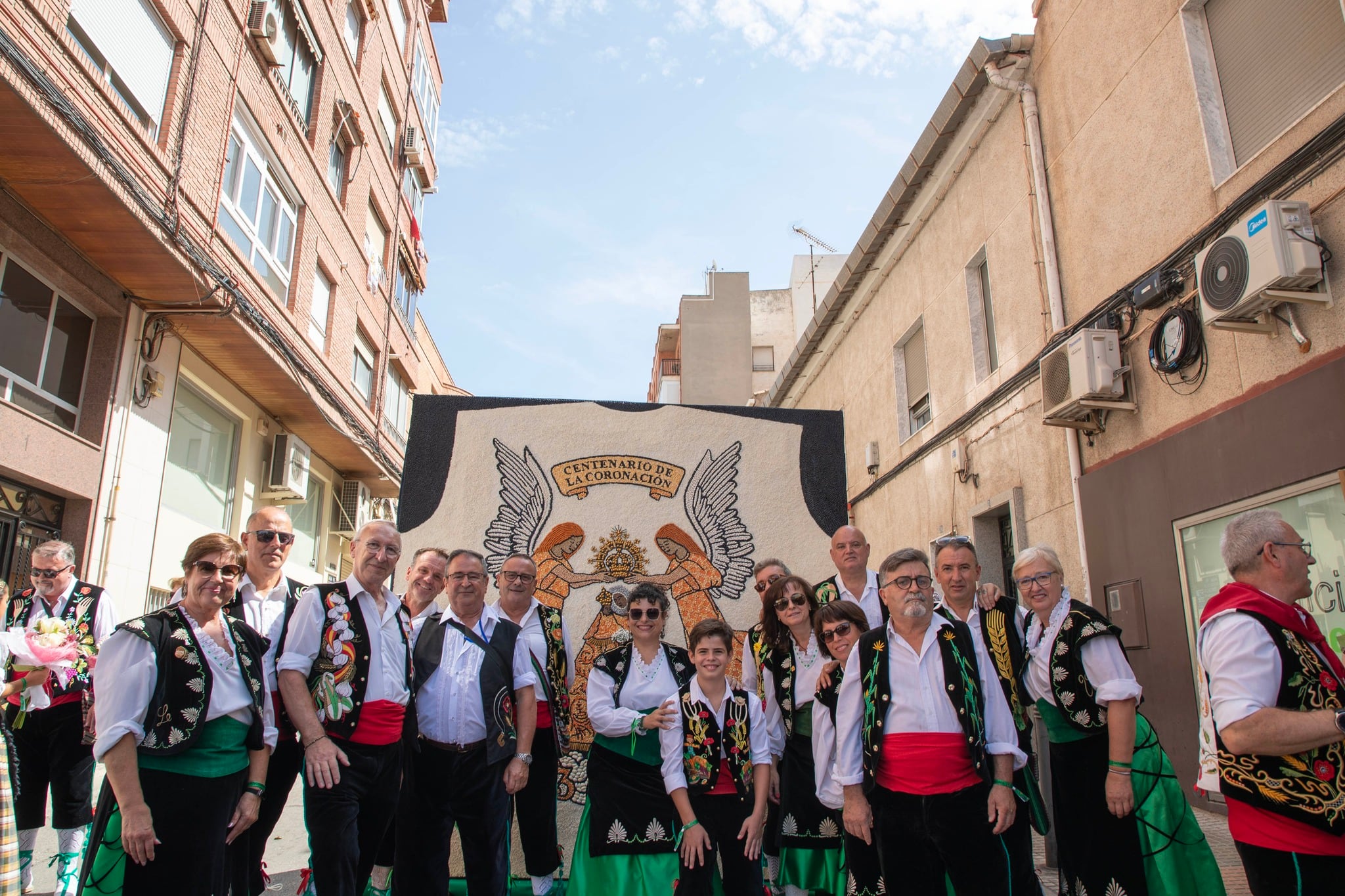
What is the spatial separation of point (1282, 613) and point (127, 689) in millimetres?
3412

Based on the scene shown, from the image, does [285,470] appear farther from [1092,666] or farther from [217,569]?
[1092,666]

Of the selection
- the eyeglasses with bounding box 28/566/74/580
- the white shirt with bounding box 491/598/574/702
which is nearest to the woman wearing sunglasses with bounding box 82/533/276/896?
the white shirt with bounding box 491/598/574/702

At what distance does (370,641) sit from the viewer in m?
3.49

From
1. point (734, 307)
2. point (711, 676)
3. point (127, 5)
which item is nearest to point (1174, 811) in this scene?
point (711, 676)

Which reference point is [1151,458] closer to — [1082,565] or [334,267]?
[1082,565]

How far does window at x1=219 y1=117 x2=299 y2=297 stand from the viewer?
379 inches

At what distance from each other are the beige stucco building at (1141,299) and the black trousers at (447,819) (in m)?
4.26

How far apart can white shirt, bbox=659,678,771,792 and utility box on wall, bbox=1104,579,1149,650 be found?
335 centimetres

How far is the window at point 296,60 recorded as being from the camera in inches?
433

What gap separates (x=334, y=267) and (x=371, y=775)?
1104 cm

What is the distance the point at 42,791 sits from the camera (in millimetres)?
4273

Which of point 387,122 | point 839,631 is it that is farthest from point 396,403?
point 839,631

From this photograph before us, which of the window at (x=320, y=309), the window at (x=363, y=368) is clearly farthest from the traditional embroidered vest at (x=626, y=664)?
the window at (x=363, y=368)

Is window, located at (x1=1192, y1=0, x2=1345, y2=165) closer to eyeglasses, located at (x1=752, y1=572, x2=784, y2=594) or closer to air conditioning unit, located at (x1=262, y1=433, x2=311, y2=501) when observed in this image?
eyeglasses, located at (x1=752, y1=572, x2=784, y2=594)
